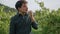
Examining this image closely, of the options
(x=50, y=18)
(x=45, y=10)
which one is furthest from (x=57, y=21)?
(x=45, y=10)

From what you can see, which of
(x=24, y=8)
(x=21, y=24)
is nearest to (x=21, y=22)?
(x=21, y=24)

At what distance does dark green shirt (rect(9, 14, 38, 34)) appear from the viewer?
4.07 m

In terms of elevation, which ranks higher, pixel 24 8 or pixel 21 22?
pixel 24 8

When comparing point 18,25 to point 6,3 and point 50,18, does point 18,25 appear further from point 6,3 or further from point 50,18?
point 6,3

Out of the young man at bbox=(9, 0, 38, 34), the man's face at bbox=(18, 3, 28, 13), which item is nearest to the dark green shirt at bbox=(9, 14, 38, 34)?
the young man at bbox=(9, 0, 38, 34)

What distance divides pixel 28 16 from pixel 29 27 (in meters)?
0.18

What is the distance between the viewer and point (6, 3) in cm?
1045

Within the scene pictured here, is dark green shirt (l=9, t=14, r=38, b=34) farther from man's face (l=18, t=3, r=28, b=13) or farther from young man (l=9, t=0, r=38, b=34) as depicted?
man's face (l=18, t=3, r=28, b=13)

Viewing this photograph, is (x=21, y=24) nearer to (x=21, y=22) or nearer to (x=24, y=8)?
(x=21, y=22)

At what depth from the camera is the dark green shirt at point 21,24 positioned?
407 centimetres

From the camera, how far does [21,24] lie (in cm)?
410

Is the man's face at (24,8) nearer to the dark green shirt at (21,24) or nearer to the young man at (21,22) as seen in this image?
the young man at (21,22)

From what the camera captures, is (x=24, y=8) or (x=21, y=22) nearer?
(x=24, y=8)

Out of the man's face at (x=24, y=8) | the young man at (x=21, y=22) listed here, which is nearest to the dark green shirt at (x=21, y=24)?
the young man at (x=21, y=22)
